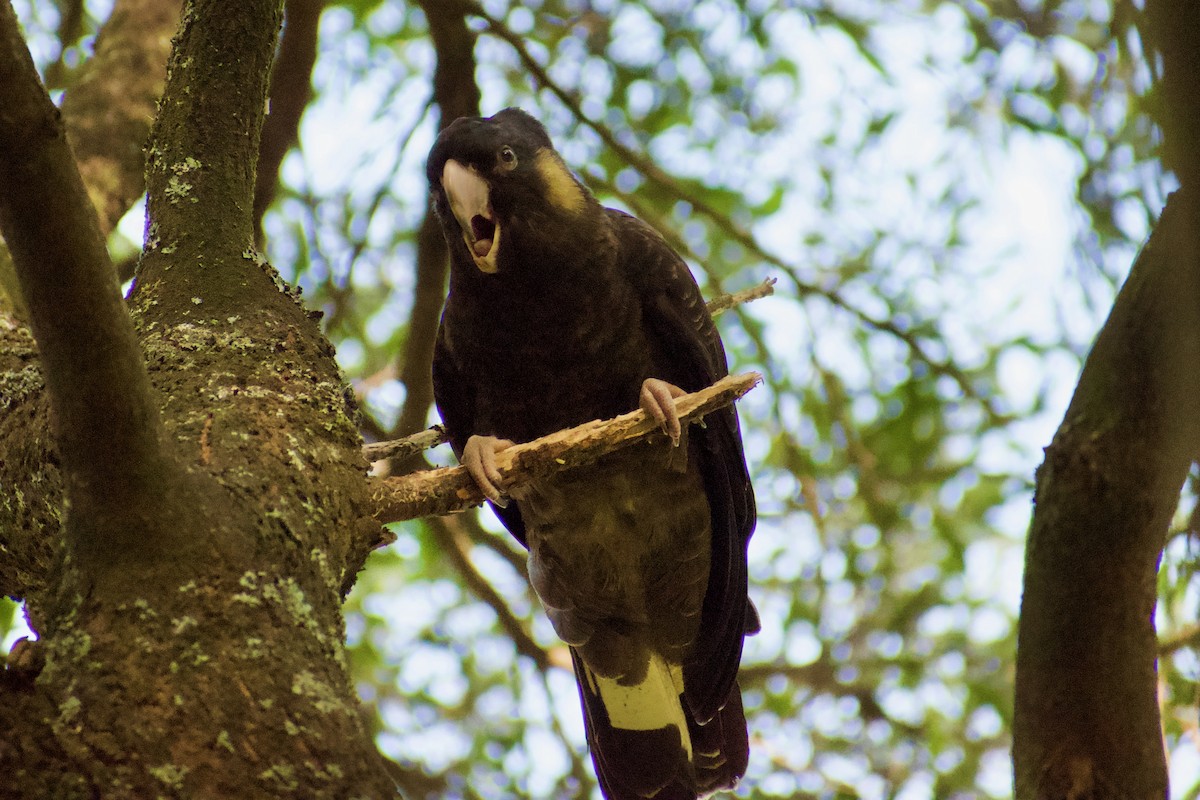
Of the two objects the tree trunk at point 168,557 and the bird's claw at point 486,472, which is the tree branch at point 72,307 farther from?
the bird's claw at point 486,472

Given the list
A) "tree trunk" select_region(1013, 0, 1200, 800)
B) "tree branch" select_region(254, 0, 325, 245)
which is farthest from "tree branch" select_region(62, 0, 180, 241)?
"tree trunk" select_region(1013, 0, 1200, 800)

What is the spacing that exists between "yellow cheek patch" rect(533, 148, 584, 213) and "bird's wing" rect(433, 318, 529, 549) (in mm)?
609

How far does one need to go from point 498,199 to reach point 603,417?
81 cm

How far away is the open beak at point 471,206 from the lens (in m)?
3.45

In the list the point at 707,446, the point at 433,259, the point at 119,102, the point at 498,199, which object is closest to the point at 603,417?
the point at 707,446

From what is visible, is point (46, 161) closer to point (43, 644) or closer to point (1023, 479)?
point (43, 644)

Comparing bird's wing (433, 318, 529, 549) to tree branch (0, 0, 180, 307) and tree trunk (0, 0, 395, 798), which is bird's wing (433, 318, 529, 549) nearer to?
tree branch (0, 0, 180, 307)

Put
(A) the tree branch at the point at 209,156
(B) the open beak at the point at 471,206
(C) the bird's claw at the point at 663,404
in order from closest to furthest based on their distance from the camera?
1. (A) the tree branch at the point at 209,156
2. (C) the bird's claw at the point at 663,404
3. (B) the open beak at the point at 471,206

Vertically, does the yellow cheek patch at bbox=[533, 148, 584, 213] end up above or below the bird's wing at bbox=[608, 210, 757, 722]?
above

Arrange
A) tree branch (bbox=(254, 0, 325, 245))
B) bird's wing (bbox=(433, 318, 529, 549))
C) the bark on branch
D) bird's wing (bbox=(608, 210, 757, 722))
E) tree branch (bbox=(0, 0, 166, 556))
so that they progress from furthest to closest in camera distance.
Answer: tree branch (bbox=(254, 0, 325, 245)) < bird's wing (bbox=(433, 318, 529, 549)) < bird's wing (bbox=(608, 210, 757, 722)) < the bark on branch < tree branch (bbox=(0, 0, 166, 556))

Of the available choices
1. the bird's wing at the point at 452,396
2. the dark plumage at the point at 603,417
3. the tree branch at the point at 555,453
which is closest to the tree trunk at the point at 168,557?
the tree branch at the point at 555,453

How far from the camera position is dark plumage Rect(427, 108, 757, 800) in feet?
11.4

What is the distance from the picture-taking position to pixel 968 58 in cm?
512

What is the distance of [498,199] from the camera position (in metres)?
3.48
